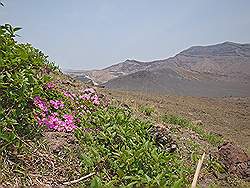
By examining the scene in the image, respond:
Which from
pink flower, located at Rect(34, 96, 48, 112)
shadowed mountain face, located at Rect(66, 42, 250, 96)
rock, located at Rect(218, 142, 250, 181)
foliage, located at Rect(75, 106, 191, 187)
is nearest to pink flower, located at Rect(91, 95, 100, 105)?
foliage, located at Rect(75, 106, 191, 187)

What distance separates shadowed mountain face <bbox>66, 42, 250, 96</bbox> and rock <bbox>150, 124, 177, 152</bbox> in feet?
79.4

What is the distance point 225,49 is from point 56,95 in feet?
237

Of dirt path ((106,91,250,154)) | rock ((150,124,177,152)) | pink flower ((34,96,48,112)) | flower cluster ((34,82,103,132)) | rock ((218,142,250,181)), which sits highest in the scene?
pink flower ((34,96,48,112))

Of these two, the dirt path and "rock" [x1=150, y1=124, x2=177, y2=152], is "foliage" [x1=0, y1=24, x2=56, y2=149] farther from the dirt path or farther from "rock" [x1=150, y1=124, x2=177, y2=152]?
the dirt path

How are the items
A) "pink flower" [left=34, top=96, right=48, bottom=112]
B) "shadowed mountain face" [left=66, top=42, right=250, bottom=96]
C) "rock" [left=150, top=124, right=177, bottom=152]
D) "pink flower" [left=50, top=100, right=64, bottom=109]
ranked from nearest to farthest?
"pink flower" [left=34, top=96, right=48, bottom=112], "pink flower" [left=50, top=100, right=64, bottom=109], "rock" [left=150, top=124, right=177, bottom=152], "shadowed mountain face" [left=66, top=42, right=250, bottom=96]

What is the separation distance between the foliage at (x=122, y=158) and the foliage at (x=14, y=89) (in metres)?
0.68

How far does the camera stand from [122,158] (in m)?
3.86

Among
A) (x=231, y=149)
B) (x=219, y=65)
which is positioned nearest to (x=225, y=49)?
(x=219, y=65)

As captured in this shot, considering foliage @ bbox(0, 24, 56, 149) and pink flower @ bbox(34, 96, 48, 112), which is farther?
pink flower @ bbox(34, 96, 48, 112)

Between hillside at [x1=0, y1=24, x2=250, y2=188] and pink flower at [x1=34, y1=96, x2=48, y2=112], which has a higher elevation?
pink flower at [x1=34, y1=96, x2=48, y2=112]

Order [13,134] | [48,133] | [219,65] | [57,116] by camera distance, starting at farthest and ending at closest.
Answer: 1. [219,65]
2. [57,116]
3. [48,133]
4. [13,134]

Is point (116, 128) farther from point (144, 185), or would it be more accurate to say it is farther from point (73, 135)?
point (144, 185)

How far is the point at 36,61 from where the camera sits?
405cm

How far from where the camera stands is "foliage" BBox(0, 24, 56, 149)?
10.9 ft
